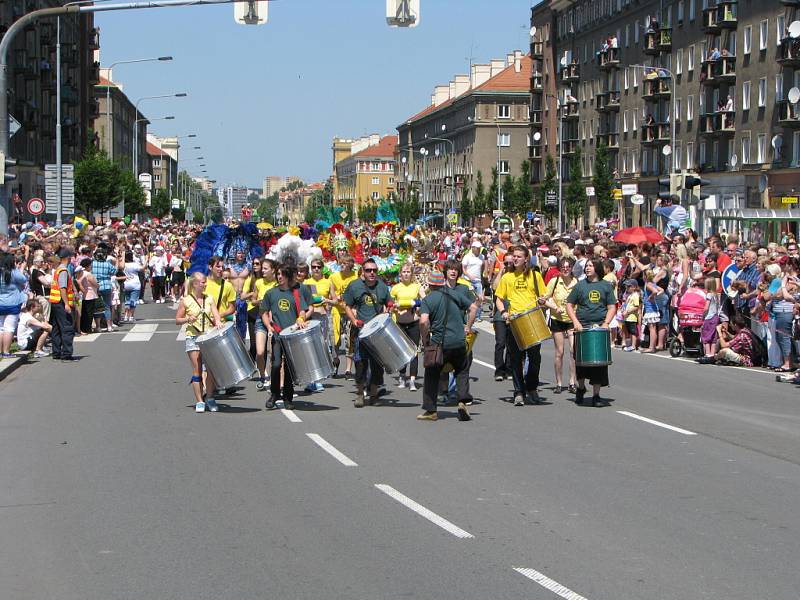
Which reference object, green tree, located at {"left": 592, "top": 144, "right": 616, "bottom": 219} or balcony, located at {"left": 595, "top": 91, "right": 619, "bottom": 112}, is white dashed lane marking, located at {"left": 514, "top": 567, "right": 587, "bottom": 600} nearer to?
green tree, located at {"left": 592, "top": 144, "right": 616, "bottom": 219}

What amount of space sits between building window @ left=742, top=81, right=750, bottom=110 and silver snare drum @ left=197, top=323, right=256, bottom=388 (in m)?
50.9

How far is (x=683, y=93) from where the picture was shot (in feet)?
230

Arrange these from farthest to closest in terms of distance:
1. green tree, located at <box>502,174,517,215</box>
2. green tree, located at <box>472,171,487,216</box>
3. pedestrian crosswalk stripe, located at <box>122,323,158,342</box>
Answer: green tree, located at <box>472,171,487,216</box> < green tree, located at <box>502,174,517,215</box> < pedestrian crosswalk stripe, located at <box>122,323,158,342</box>

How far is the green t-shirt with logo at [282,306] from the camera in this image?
50.3 ft

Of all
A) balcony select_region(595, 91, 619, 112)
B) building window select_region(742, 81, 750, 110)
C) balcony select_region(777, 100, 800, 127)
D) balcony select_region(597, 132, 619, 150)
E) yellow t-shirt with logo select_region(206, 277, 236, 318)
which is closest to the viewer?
yellow t-shirt with logo select_region(206, 277, 236, 318)

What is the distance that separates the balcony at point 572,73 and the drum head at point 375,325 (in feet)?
258

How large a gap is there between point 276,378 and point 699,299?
934 centimetres

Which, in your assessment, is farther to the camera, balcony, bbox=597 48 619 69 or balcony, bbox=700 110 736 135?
balcony, bbox=597 48 619 69

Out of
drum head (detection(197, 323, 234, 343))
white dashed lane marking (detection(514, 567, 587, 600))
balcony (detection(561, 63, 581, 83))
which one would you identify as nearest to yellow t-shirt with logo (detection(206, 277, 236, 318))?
drum head (detection(197, 323, 234, 343))

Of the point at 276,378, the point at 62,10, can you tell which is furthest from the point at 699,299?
the point at 62,10

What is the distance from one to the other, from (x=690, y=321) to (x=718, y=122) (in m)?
44.1

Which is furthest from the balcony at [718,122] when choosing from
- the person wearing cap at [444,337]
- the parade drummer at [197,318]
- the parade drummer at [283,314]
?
the parade drummer at [197,318]

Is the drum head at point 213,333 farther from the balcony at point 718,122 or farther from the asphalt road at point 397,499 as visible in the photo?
the balcony at point 718,122

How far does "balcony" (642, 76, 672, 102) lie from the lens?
237ft
